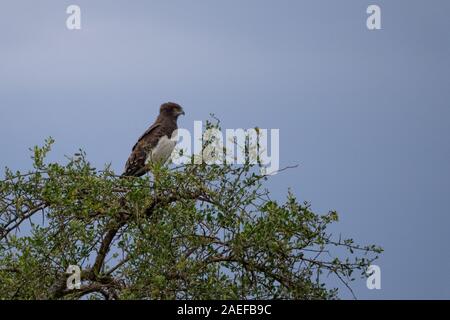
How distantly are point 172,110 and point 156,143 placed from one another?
3.96ft

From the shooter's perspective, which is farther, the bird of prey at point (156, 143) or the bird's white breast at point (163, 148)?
the bird's white breast at point (163, 148)

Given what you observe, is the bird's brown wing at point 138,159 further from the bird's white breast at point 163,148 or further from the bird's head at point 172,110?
the bird's head at point 172,110

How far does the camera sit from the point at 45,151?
1150 centimetres

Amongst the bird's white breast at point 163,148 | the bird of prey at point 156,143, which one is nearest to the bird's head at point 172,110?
the bird of prey at point 156,143

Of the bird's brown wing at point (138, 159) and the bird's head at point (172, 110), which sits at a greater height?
the bird's head at point (172, 110)

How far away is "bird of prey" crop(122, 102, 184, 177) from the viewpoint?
47.8 feet

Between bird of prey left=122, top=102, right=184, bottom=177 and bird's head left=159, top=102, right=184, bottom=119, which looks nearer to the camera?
bird of prey left=122, top=102, right=184, bottom=177

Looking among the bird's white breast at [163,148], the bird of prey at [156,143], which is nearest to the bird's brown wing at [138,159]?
the bird of prey at [156,143]

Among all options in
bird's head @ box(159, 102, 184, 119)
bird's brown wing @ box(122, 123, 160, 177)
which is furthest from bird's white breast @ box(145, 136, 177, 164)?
bird's head @ box(159, 102, 184, 119)

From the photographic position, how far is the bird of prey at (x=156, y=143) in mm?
14578

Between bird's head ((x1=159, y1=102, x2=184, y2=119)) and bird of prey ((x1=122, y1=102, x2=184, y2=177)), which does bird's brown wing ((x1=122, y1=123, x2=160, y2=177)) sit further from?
bird's head ((x1=159, y1=102, x2=184, y2=119))

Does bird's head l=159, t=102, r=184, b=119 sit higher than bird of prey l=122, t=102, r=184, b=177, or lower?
higher

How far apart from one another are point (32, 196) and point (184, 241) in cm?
221
